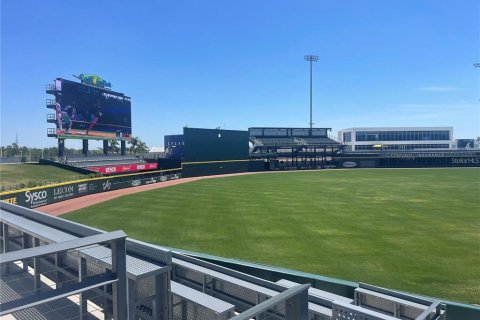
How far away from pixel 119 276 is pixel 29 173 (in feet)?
135

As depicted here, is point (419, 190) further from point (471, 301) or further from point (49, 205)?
point (49, 205)

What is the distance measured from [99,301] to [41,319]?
1.13 metres

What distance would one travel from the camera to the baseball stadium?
4.33m

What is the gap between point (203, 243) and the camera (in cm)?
1506

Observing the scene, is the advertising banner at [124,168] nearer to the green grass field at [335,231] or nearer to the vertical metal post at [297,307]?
the green grass field at [335,231]

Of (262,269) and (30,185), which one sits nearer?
(262,269)

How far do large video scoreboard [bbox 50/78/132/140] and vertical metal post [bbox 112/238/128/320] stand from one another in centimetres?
4186

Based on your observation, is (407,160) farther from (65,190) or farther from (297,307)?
(297,307)

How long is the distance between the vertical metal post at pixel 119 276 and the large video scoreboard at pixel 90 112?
1648 inches

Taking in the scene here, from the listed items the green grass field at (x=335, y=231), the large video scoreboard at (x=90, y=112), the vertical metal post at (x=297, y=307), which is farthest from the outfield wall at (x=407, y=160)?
the vertical metal post at (x=297, y=307)

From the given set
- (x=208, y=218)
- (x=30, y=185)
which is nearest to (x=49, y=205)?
(x=30, y=185)

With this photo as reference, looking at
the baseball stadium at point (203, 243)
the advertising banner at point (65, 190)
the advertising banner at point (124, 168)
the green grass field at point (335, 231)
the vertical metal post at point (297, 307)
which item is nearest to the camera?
the vertical metal post at point (297, 307)

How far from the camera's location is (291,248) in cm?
1427

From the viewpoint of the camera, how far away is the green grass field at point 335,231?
11609 millimetres
